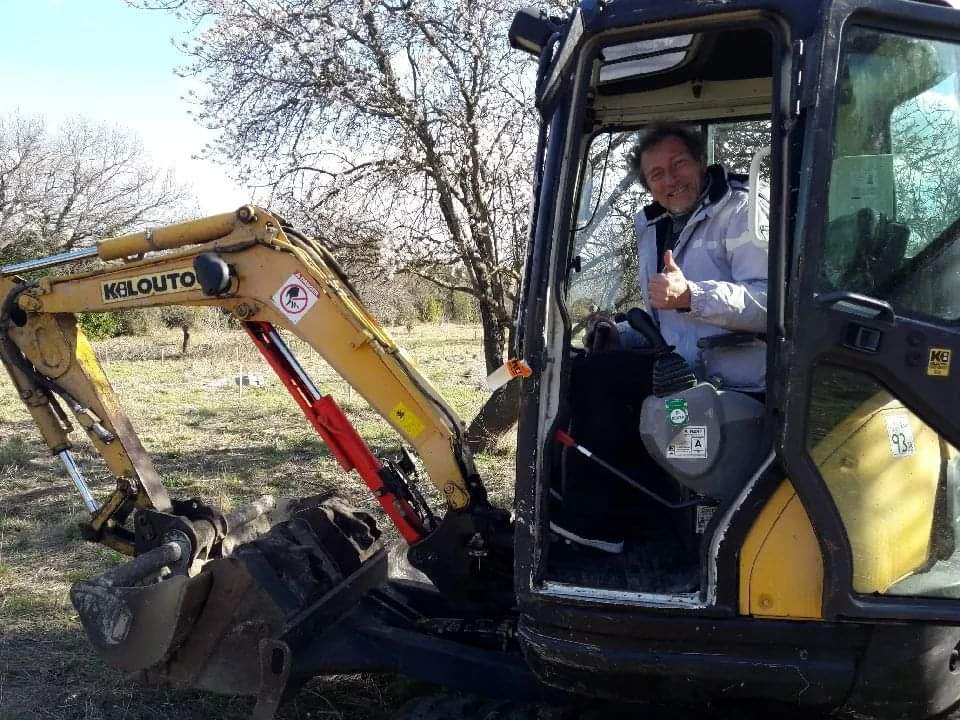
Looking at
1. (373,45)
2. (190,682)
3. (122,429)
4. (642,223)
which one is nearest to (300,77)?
(373,45)

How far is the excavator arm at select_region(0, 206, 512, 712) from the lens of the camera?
11.6 ft

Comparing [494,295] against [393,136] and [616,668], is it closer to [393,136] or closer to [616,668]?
[393,136]

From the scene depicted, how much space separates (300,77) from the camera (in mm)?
8414

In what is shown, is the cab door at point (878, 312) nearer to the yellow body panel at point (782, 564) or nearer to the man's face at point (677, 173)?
the yellow body panel at point (782, 564)

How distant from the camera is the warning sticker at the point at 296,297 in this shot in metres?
3.76

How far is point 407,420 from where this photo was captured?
3.73 m

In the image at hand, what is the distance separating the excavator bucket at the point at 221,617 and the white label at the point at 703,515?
5.12 ft

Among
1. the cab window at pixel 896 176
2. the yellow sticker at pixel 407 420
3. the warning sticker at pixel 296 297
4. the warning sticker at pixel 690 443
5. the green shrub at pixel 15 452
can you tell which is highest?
the cab window at pixel 896 176

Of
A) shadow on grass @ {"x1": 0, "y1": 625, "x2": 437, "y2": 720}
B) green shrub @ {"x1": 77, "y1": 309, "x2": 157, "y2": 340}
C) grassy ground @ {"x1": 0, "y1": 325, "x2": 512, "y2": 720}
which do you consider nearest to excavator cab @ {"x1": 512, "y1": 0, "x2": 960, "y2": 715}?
shadow on grass @ {"x1": 0, "y1": 625, "x2": 437, "y2": 720}

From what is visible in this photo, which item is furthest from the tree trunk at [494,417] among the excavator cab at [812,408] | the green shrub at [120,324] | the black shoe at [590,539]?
the green shrub at [120,324]

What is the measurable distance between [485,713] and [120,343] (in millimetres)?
22247

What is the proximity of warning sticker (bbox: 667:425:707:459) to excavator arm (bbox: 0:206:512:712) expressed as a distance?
121 centimetres

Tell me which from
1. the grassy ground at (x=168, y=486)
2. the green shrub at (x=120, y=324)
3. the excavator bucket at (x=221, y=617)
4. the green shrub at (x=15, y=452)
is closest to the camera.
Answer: the excavator bucket at (x=221, y=617)

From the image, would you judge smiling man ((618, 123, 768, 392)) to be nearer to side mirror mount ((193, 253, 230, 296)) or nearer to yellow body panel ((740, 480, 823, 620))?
yellow body panel ((740, 480, 823, 620))
